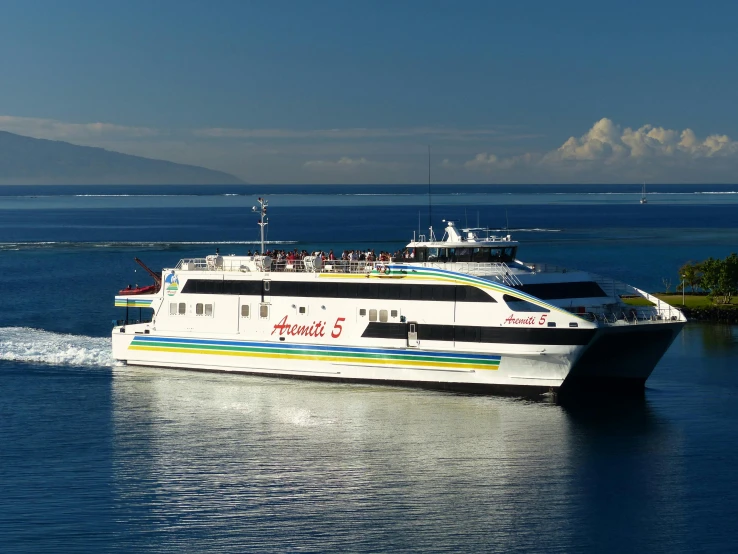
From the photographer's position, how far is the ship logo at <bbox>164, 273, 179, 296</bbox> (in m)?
46.0

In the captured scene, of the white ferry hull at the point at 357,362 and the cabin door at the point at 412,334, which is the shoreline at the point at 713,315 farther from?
the cabin door at the point at 412,334

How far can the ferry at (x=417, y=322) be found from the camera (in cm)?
3825

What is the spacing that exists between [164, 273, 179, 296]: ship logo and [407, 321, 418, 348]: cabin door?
11.5 m

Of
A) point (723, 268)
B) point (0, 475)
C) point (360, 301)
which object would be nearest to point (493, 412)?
point (360, 301)

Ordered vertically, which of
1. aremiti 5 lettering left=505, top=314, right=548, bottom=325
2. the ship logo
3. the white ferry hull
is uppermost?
the ship logo

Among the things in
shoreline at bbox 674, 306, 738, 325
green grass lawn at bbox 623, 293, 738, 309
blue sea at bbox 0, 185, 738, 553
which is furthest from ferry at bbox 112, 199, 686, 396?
green grass lawn at bbox 623, 293, 738, 309

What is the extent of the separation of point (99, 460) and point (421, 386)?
13.6 m

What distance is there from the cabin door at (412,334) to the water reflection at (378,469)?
5.90 ft

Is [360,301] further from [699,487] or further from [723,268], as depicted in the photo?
[723,268]

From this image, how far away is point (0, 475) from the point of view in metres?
29.8

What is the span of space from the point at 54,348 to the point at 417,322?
18.4 metres

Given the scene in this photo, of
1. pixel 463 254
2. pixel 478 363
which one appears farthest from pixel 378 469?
pixel 463 254

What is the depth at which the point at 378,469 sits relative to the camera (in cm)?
3023

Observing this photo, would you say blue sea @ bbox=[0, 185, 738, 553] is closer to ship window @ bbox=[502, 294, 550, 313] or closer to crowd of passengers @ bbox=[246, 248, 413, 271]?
ship window @ bbox=[502, 294, 550, 313]
